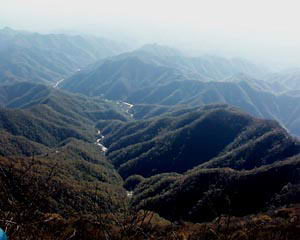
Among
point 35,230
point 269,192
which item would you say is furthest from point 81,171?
point 35,230

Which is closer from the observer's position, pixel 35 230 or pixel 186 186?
pixel 35 230

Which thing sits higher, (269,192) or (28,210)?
(28,210)

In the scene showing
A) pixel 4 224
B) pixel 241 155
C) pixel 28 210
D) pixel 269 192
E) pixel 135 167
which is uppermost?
pixel 28 210

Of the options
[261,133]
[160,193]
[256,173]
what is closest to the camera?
[256,173]

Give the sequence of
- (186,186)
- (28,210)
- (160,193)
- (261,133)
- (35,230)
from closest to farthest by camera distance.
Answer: (28,210)
(35,230)
(186,186)
(160,193)
(261,133)

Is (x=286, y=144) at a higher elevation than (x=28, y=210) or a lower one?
lower

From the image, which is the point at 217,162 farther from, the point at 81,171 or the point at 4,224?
the point at 4,224

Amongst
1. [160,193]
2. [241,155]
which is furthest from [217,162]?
[160,193]

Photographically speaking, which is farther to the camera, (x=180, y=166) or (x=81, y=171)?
(x=180, y=166)

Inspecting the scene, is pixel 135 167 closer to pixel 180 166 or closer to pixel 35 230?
pixel 180 166
